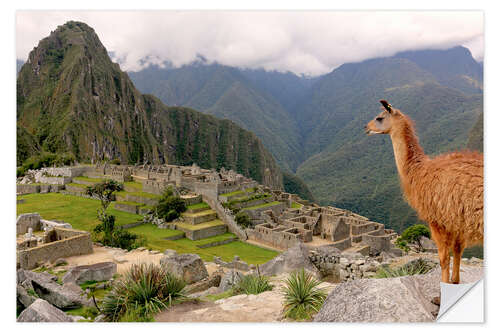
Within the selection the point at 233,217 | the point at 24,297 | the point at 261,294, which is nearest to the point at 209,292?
the point at 261,294

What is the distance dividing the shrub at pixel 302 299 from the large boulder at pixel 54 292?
Result: 3341mm

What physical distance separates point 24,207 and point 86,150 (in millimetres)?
71980

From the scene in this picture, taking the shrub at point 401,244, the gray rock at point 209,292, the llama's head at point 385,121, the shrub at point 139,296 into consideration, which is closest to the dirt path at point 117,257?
the gray rock at point 209,292

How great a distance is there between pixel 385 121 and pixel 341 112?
16180 mm

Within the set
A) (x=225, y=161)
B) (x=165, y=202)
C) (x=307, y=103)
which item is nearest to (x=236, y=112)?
(x=225, y=161)

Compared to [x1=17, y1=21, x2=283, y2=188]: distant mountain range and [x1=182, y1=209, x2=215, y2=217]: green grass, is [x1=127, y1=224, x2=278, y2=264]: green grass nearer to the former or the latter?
[x1=182, y1=209, x2=215, y2=217]: green grass

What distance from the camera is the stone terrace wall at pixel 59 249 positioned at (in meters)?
7.27

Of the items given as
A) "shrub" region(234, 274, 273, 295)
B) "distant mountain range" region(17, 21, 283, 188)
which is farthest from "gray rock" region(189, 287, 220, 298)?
"distant mountain range" region(17, 21, 283, 188)

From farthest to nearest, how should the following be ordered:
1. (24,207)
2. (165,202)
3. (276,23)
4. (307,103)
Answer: (307,103) → (165,202) → (24,207) → (276,23)

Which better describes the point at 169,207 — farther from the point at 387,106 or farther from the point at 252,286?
the point at 387,106

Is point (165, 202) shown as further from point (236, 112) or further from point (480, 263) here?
point (236, 112)

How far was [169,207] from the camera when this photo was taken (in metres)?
19.6

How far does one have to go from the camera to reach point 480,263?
6.79 metres

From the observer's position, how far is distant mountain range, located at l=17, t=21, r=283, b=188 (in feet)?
224
